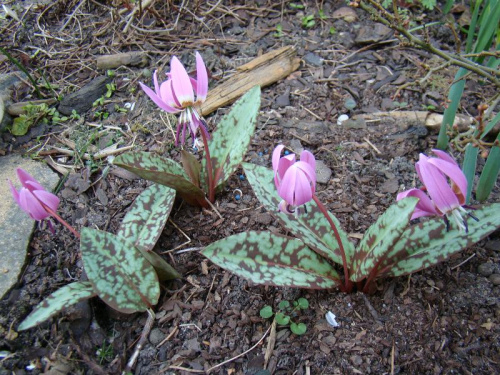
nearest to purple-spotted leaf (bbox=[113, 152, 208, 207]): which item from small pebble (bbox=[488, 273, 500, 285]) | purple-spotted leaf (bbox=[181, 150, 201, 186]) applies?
purple-spotted leaf (bbox=[181, 150, 201, 186])

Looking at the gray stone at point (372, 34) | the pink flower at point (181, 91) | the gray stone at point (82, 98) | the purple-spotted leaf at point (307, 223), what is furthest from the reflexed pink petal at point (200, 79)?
the gray stone at point (372, 34)

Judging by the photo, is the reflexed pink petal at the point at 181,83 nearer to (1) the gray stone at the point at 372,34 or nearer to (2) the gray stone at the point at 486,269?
(2) the gray stone at the point at 486,269

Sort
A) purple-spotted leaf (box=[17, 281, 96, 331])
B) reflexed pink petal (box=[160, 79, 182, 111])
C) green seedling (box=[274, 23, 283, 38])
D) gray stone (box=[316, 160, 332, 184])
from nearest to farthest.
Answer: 1. purple-spotted leaf (box=[17, 281, 96, 331])
2. reflexed pink petal (box=[160, 79, 182, 111])
3. gray stone (box=[316, 160, 332, 184])
4. green seedling (box=[274, 23, 283, 38])

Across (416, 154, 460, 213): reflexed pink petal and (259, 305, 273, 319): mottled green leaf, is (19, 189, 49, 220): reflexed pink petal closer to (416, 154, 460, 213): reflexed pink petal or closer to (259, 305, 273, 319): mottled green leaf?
(259, 305, 273, 319): mottled green leaf

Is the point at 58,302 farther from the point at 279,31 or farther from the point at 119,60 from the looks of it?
the point at 279,31

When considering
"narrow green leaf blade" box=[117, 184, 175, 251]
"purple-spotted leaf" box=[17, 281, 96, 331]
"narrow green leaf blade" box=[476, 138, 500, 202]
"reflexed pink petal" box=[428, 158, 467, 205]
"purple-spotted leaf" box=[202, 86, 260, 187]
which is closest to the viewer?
"reflexed pink petal" box=[428, 158, 467, 205]

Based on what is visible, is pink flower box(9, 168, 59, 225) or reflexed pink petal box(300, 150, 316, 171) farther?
pink flower box(9, 168, 59, 225)

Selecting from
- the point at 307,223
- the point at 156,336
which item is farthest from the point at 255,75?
the point at 156,336
